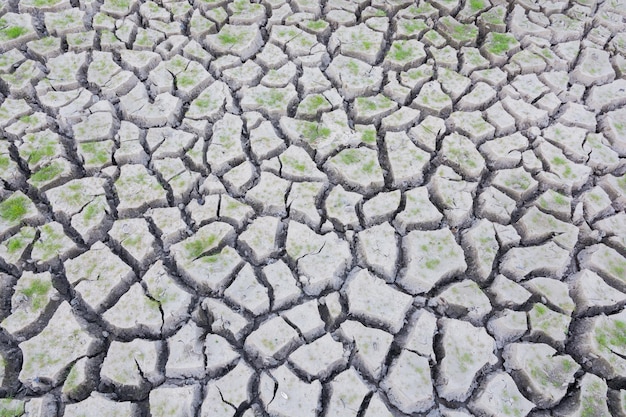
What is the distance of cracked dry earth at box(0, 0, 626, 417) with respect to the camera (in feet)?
5.72

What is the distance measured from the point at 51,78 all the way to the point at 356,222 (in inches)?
65.1

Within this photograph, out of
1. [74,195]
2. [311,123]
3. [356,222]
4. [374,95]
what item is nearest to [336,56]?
[374,95]

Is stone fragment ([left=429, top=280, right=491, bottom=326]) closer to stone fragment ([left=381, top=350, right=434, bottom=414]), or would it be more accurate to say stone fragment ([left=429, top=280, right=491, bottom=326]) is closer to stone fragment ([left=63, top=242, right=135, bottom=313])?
stone fragment ([left=381, top=350, right=434, bottom=414])

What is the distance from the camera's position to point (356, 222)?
6.99 ft

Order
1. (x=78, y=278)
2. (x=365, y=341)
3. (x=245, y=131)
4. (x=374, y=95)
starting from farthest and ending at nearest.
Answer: (x=374, y=95) < (x=245, y=131) < (x=78, y=278) < (x=365, y=341)

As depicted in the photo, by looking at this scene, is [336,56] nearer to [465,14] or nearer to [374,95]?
[374,95]

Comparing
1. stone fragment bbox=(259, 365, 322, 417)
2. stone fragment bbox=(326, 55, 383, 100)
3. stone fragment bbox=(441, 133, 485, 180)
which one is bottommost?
stone fragment bbox=(259, 365, 322, 417)

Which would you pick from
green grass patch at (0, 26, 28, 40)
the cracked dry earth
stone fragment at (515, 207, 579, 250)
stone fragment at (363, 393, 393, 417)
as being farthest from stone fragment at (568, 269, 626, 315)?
green grass patch at (0, 26, 28, 40)

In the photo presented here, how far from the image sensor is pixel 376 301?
1.91 meters

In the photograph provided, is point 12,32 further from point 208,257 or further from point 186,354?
point 186,354

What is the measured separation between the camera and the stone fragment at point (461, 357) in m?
1.73

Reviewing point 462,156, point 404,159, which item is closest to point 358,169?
point 404,159

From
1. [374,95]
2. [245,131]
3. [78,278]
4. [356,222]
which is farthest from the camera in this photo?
[374,95]

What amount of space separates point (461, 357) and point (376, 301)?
337mm
